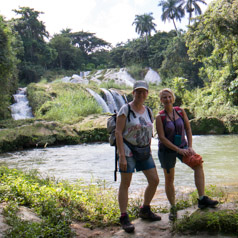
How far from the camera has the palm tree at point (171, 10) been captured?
41.8 metres

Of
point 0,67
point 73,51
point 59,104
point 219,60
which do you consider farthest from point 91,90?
point 73,51

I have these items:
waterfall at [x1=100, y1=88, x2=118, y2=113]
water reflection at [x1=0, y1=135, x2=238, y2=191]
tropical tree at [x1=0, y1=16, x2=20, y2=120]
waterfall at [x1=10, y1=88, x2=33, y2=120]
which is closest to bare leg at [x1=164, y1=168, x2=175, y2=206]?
water reflection at [x1=0, y1=135, x2=238, y2=191]

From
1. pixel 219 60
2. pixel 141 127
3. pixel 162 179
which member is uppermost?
pixel 219 60

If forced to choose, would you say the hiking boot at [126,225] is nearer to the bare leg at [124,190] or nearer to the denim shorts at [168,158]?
the bare leg at [124,190]

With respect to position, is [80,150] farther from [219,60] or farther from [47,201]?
[219,60]

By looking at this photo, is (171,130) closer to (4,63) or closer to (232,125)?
(232,125)

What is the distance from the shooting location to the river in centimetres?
615

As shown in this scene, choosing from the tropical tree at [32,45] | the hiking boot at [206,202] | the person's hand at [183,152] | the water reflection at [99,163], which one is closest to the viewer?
the hiking boot at [206,202]

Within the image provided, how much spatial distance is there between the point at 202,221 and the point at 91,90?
18.5 meters

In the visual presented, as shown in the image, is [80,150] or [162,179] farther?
[80,150]

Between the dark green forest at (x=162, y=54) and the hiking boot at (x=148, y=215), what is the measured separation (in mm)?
12145

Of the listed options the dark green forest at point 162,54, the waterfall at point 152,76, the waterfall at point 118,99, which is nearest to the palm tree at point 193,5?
the dark green forest at point 162,54

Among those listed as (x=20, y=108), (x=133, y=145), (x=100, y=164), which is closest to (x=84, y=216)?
(x=133, y=145)

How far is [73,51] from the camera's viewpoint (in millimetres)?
44188
